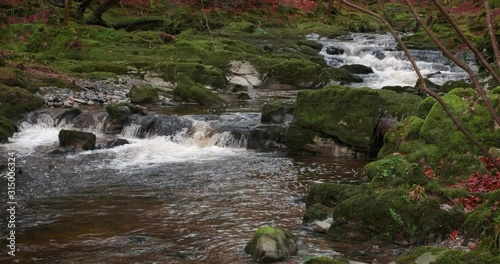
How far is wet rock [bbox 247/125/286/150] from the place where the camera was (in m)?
14.3

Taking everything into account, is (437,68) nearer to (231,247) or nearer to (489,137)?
(489,137)

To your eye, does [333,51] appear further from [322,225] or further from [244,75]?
[322,225]

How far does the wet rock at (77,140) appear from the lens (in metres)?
13.8

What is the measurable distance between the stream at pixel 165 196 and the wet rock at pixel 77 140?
249 mm

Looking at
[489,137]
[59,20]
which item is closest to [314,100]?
[489,137]

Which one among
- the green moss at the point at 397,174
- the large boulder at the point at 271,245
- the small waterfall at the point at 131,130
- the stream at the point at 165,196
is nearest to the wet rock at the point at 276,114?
the stream at the point at 165,196

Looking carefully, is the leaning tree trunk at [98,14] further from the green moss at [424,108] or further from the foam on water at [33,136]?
A: the green moss at [424,108]

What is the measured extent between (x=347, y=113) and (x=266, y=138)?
198cm

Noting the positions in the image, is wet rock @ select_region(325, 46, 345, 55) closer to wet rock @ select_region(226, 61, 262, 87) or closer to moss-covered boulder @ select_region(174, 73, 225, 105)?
wet rock @ select_region(226, 61, 262, 87)

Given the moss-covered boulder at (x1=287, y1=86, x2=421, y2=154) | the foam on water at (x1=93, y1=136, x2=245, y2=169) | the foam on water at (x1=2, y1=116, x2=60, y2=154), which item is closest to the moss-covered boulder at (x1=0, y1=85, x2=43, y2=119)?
the foam on water at (x1=2, y1=116, x2=60, y2=154)

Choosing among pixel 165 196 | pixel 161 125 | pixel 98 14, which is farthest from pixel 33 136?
pixel 98 14

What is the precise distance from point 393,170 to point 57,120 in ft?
33.6

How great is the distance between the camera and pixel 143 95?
1888 centimetres

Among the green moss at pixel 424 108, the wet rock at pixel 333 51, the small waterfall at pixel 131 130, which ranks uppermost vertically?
the wet rock at pixel 333 51
